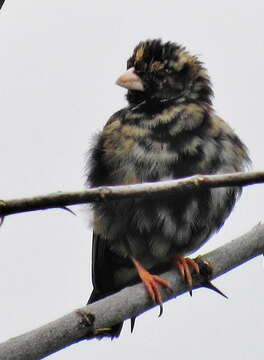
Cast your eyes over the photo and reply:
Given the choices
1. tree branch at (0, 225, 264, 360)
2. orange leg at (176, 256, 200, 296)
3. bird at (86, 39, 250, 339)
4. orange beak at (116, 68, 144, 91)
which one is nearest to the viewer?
tree branch at (0, 225, 264, 360)

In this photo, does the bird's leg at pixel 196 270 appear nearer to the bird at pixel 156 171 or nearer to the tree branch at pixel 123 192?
the bird at pixel 156 171

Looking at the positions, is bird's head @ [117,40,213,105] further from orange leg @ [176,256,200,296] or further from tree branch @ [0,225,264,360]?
tree branch @ [0,225,264,360]

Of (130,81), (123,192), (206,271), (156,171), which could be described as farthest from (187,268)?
(123,192)

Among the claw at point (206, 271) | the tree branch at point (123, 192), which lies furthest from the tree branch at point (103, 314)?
the tree branch at point (123, 192)

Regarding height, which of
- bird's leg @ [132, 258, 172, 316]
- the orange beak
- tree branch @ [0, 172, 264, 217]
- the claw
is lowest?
bird's leg @ [132, 258, 172, 316]

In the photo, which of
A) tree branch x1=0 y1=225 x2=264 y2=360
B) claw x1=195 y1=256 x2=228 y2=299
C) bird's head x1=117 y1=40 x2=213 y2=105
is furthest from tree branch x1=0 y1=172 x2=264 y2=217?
bird's head x1=117 y1=40 x2=213 y2=105
